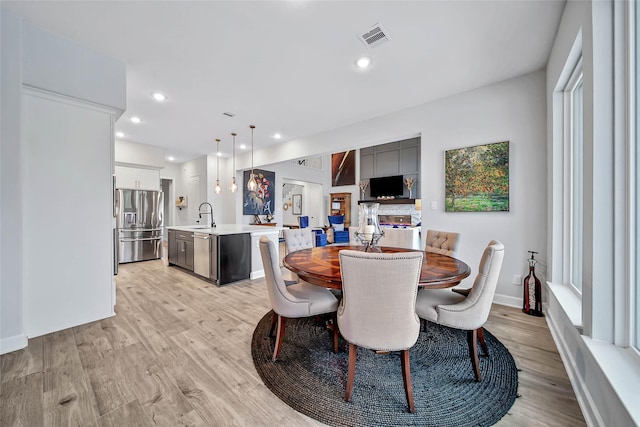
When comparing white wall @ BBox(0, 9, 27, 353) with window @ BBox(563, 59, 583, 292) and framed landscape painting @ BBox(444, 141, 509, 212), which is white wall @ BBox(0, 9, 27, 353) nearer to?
framed landscape painting @ BBox(444, 141, 509, 212)

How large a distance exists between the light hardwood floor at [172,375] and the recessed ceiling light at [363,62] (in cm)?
283

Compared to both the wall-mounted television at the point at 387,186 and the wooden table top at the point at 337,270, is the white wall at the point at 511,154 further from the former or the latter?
the wall-mounted television at the point at 387,186

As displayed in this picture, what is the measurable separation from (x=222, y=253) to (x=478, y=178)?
358cm

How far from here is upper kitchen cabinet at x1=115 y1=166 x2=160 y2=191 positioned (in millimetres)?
5430

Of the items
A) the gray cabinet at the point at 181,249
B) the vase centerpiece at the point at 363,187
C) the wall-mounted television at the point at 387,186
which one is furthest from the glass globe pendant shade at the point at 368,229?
the vase centerpiece at the point at 363,187

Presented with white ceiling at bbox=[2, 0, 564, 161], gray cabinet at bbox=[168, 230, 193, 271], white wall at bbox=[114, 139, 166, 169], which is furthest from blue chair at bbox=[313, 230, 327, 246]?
white wall at bbox=[114, 139, 166, 169]

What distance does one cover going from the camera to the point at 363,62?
2.51 meters

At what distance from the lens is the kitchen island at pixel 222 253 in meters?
3.66

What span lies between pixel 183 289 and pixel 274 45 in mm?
3243

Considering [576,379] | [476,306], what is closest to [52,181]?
[476,306]

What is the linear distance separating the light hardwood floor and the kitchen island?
968 mm

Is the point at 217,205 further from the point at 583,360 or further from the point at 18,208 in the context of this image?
the point at 583,360

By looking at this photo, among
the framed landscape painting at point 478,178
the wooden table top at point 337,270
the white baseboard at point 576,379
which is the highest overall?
the framed landscape painting at point 478,178

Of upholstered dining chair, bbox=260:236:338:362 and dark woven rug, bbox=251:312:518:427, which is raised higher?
upholstered dining chair, bbox=260:236:338:362
